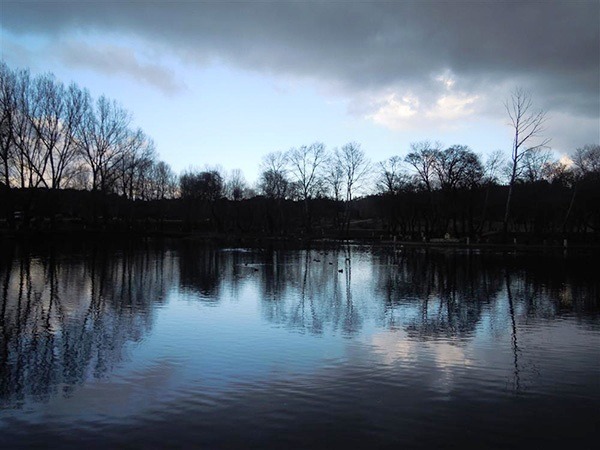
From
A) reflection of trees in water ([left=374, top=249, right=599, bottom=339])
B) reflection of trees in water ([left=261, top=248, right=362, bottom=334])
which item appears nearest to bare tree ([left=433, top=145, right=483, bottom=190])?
reflection of trees in water ([left=374, top=249, right=599, bottom=339])

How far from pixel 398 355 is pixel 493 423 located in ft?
11.9

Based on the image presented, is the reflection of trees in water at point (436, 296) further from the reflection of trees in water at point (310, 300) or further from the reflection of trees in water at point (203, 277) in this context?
the reflection of trees in water at point (203, 277)

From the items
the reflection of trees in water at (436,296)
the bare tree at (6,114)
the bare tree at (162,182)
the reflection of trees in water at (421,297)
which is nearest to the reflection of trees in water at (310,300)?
the reflection of trees in water at (421,297)

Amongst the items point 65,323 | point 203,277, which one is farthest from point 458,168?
point 65,323

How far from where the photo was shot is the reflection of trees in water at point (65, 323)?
8570 millimetres

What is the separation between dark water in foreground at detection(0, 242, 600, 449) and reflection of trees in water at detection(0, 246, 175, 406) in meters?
0.06

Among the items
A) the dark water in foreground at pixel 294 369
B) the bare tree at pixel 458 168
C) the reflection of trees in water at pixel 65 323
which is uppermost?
the bare tree at pixel 458 168

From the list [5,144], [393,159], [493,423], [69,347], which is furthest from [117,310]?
[393,159]

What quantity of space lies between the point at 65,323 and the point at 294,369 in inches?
269

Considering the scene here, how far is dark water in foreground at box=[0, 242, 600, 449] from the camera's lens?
21.2 ft

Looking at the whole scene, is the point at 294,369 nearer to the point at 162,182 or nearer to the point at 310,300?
the point at 310,300

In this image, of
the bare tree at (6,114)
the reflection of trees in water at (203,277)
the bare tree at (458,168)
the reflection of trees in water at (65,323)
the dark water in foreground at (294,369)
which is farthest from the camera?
the bare tree at (458,168)

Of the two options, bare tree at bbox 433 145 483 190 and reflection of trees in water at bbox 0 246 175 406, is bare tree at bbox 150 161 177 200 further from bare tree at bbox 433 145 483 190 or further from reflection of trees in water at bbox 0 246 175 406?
reflection of trees in water at bbox 0 246 175 406

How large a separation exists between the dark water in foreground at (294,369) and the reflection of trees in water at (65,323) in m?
0.06
